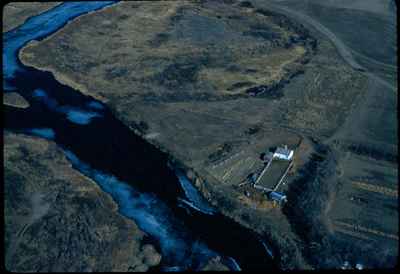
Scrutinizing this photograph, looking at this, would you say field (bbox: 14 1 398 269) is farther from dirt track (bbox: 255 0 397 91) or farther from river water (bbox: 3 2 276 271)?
river water (bbox: 3 2 276 271)

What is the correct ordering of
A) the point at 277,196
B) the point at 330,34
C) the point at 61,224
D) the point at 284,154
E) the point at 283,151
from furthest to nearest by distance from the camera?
the point at 330,34 < the point at 283,151 < the point at 284,154 < the point at 277,196 < the point at 61,224

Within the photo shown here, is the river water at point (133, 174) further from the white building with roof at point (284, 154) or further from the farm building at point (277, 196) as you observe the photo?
the white building with roof at point (284, 154)

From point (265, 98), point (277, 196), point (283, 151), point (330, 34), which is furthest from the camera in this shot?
point (330, 34)

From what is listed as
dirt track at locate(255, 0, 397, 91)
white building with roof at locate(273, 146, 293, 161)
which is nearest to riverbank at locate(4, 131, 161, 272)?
white building with roof at locate(273, 146, 293, 161)

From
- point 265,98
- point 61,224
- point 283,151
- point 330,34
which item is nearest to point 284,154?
point 283,151

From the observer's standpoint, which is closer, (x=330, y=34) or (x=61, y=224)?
(x=61, y=224)

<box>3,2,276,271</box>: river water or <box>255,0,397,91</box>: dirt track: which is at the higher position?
<box>255,0,397,91</box>: dirt track

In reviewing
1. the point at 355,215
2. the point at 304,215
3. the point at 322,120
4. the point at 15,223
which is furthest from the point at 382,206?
the point at 15,223

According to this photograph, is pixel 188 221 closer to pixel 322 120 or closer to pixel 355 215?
pixel 355 215

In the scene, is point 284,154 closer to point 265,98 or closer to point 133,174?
point 265,98
